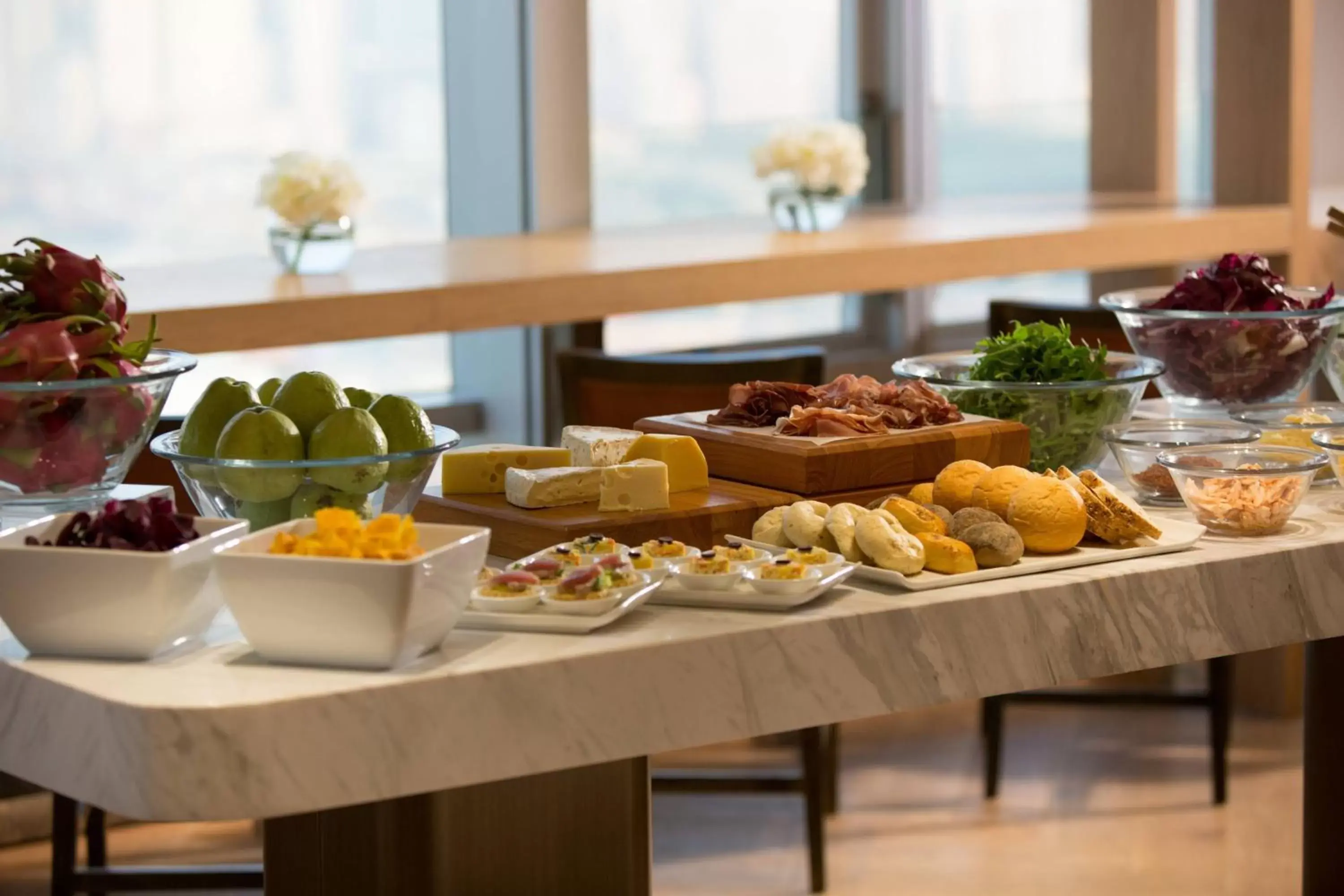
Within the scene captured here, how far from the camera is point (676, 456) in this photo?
1.57m

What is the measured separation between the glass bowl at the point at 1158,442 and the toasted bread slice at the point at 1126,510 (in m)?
0.16

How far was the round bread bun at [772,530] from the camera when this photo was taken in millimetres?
1473

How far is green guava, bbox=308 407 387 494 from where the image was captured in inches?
55.6

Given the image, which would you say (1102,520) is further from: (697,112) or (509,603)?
(697,112)

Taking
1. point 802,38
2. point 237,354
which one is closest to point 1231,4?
point 802,38

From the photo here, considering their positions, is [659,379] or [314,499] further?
[659,379]

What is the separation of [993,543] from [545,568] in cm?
36

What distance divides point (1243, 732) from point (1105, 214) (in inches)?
45.9

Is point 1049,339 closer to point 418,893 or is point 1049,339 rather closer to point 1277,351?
point 1277,351

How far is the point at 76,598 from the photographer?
1.24 meters

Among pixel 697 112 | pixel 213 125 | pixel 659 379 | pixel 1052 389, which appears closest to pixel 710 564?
pixel 1052 389

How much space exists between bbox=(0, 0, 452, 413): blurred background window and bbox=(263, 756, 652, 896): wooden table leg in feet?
6.30

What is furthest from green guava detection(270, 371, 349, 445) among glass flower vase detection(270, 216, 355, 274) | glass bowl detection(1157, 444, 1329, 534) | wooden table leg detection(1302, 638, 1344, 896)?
glass flower vase detection(270, 216, 355, 274)

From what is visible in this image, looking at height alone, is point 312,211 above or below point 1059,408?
above
